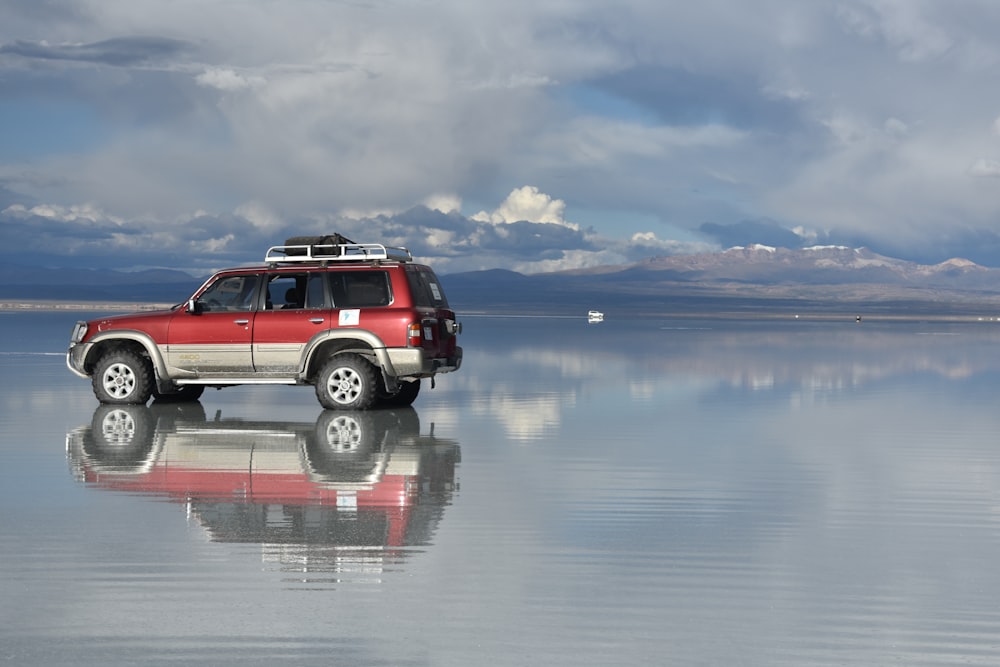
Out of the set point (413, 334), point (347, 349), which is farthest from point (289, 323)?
point (413, 334)

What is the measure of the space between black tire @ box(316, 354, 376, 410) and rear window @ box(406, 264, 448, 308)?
1218 mm

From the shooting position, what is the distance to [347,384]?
19.1 meters

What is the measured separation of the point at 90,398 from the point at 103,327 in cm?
152

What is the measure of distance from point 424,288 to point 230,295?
281 cm

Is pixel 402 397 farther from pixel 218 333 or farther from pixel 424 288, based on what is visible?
pixel 218 333

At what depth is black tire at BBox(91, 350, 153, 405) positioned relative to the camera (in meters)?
19.9

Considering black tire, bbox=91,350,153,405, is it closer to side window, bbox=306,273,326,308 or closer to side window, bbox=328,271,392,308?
side window, bbox=306,273,326,308

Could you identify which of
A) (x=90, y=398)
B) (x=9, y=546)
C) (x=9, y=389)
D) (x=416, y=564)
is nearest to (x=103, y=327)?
(x=90, y=398)

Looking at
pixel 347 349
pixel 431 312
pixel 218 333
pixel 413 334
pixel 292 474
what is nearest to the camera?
pixel 292 474

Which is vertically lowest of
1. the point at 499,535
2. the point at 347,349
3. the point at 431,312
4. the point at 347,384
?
the point at 499,535

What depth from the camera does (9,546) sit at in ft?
28.9

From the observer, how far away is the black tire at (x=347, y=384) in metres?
19.1

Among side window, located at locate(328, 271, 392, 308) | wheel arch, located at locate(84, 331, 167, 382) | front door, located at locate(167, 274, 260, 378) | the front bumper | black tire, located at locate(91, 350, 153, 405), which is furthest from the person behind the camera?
the front bumper

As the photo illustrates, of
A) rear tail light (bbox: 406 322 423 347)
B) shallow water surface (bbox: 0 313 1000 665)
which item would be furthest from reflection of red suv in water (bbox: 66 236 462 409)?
shallow water surface (bbox: 0 313 1000 665)
